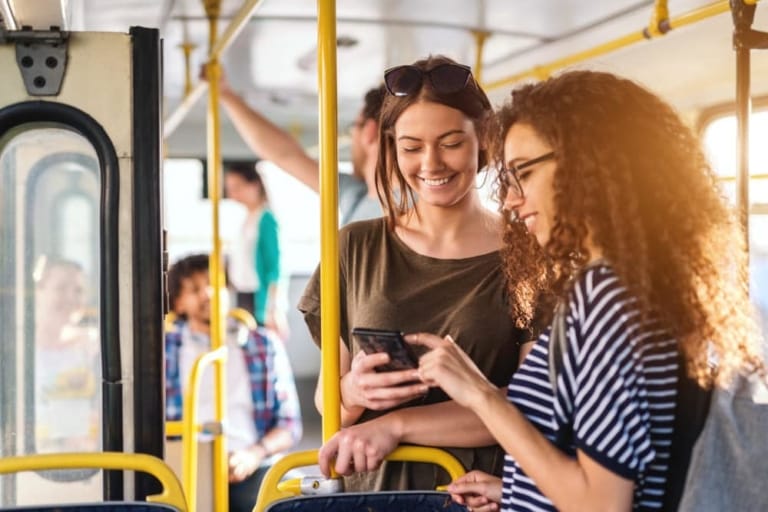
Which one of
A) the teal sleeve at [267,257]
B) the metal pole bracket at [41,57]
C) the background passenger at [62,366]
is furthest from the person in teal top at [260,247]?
the metal pole bracket at [41,57]

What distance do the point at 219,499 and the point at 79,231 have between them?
1610 mm

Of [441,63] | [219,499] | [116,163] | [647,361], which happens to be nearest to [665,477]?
[647,361]

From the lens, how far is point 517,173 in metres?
1.63

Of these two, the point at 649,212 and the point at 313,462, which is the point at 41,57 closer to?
the point at 313,462

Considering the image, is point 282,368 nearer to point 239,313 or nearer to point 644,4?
point 239,313

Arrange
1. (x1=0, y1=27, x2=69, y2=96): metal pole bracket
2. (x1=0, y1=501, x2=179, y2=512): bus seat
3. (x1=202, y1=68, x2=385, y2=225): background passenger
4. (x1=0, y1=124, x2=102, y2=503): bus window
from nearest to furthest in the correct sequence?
(x1=0, y1=501, x2=179, y2=512): bus seat < (x1=0, y1=27, x2=69, y2=96): metal pole bracket < (x1=0, y1=124, x2=102, y2=503): bus window < (x1=202, y1=68, x2=385, y2=225): background passenger

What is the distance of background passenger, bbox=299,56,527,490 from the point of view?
206 centimetres

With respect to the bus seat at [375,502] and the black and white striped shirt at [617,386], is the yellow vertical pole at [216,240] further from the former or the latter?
the black and white striped shirt at [617,386]

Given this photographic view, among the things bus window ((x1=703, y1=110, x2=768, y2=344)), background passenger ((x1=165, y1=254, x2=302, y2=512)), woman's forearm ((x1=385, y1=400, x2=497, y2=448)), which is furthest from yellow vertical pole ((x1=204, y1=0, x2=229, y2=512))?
bus window ((x1=703, y1=110, x2=768, y2=344))

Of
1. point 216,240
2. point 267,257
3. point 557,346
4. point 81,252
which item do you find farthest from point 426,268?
point 267,257

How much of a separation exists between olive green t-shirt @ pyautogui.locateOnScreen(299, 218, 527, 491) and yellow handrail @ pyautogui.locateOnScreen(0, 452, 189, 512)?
0.43 metres

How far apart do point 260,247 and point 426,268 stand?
5.78 m

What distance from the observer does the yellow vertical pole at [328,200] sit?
1.96 meters

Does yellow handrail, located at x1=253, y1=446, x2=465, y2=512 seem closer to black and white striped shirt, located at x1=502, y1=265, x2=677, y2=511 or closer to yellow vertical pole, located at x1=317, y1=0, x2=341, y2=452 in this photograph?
yellow vertical pole, located at x1=317, y1=0, x2=341, y2=452
